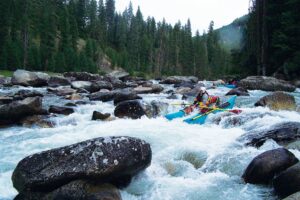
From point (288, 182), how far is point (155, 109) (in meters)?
8.88

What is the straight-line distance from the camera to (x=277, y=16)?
32969 millimetres

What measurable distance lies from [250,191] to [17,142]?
270 inches

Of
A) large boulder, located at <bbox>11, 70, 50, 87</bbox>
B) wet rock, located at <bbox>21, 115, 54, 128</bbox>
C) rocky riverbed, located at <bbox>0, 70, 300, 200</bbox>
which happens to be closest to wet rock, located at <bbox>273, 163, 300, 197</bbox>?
rocky riverbed, located at <bbox>0, 70, 300, 200</bbox>

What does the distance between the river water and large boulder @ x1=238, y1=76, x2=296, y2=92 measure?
1058 centimetres

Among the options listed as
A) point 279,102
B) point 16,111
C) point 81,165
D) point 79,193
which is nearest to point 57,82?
point 16,111

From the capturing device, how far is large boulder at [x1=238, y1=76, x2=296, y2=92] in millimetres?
24138

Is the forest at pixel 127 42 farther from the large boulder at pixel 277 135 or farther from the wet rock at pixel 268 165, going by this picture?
the wet rock at pixel 268 165

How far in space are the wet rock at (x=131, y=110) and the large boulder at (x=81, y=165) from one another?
713 cm

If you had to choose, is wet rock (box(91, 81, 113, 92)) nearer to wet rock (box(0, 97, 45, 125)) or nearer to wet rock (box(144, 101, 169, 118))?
wet rock (box(144, 101, 169, 118))

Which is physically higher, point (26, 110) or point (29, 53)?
point (29, 53)

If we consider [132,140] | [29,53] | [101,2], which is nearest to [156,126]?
[132,140]

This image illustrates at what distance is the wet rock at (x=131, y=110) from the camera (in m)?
14.4

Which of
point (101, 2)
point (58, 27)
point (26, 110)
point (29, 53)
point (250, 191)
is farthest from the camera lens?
point (101, 2)

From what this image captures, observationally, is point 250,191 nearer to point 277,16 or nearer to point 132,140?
point 132,140
